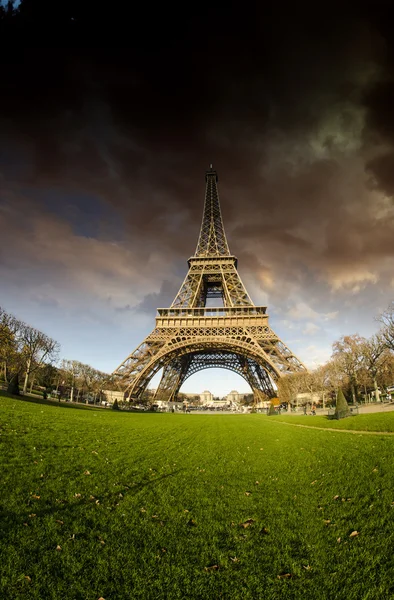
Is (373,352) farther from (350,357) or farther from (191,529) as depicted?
(191,529)

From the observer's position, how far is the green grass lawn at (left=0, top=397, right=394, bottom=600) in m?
3.16

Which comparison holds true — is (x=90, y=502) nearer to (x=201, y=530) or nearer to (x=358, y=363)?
(x=201, y=530)

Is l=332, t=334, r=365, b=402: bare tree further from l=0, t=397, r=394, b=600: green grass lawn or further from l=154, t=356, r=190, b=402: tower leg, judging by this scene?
l=0, t=397, r=394, b=600: green grass lawn

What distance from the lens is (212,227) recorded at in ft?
221

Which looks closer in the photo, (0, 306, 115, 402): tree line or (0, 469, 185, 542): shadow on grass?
(0, 469, 185, 542): shadow on grass

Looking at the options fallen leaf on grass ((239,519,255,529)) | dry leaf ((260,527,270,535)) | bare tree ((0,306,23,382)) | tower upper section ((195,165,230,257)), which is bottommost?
fallen leaf on grass ((239,519,255,529))

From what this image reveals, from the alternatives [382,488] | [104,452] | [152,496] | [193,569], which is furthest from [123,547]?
[104,452]

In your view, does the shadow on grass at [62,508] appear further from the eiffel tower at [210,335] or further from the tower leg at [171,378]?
the tower leg at [171,378]

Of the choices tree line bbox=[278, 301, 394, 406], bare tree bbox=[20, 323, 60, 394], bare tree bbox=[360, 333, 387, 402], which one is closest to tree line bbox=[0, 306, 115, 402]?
bare tree bbox=[20, 323, 60, 394]

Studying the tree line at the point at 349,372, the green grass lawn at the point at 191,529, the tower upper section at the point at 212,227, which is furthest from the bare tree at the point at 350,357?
the green grass lawn at the point at 191,529

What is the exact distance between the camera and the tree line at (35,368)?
42.6 metres

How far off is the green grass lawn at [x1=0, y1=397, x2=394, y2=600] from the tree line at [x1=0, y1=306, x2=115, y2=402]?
3346 cm

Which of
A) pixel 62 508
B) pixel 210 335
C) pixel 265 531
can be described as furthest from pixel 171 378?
pixel 265 531

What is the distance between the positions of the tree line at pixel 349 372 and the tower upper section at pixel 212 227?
92.2 ft
